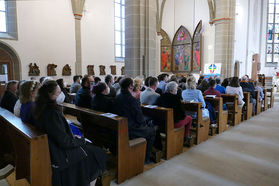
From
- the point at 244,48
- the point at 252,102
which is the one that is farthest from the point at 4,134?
the point at 244,48

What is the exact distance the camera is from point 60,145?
2.04m

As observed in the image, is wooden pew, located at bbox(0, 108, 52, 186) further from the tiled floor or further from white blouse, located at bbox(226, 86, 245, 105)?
white blouse, located at bbox(226, 86, 245, 105)

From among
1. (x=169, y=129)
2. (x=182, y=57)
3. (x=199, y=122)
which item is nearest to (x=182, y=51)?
(x=182, y=57)

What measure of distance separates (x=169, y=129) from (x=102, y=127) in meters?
1.11

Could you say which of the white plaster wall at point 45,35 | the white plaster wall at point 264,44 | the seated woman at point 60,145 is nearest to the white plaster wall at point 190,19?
the white plaster wall at point 45,35

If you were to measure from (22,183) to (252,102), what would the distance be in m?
7.04

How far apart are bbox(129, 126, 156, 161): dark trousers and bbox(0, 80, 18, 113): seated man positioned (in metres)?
2.22

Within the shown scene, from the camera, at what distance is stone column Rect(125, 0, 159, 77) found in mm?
7518

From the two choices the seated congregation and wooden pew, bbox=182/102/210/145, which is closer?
the seated congregation

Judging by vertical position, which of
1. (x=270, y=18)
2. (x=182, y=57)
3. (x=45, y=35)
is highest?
(x=270, y=18)

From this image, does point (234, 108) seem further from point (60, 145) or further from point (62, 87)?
point (60, 145)

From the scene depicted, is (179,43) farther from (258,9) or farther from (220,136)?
(220,136)

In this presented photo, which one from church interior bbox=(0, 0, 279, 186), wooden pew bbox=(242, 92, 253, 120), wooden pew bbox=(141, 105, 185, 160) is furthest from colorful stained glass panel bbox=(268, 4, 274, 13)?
wooden pew bbox=(141, 105, 185, 160)

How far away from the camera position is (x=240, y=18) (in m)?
13.5
